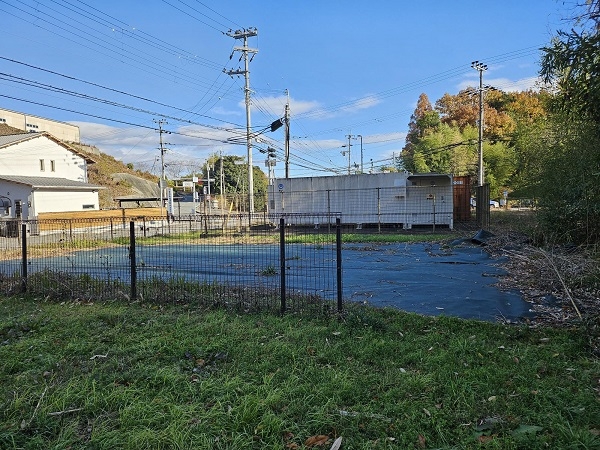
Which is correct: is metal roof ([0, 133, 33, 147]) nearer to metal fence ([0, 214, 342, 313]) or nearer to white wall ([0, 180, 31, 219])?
white wall ([0, 180, 31, 219])

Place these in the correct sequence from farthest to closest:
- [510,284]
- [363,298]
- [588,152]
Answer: [588,152]
[510,284]
[363,298]

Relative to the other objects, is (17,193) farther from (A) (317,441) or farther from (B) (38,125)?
(B) (38,125)

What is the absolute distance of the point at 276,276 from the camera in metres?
7.72

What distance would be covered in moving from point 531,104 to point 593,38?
35.6m

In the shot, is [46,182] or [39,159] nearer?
[46,182]

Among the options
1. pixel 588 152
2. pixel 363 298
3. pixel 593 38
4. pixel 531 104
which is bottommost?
pixel 363 298

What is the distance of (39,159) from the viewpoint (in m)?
32.5

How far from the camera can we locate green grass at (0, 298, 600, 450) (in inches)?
96.0

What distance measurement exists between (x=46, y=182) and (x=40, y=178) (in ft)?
8.61

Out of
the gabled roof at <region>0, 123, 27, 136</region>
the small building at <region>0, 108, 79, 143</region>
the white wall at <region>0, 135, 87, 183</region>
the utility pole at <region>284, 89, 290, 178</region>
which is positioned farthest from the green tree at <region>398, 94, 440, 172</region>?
the gabled roof at <region>0, 123, 27, 136</region>

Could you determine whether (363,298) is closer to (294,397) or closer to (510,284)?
(510,284)

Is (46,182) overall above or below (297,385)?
above

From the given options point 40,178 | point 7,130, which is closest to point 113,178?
point 7,130

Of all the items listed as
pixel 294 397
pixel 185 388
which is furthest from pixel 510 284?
pixel 185 388
